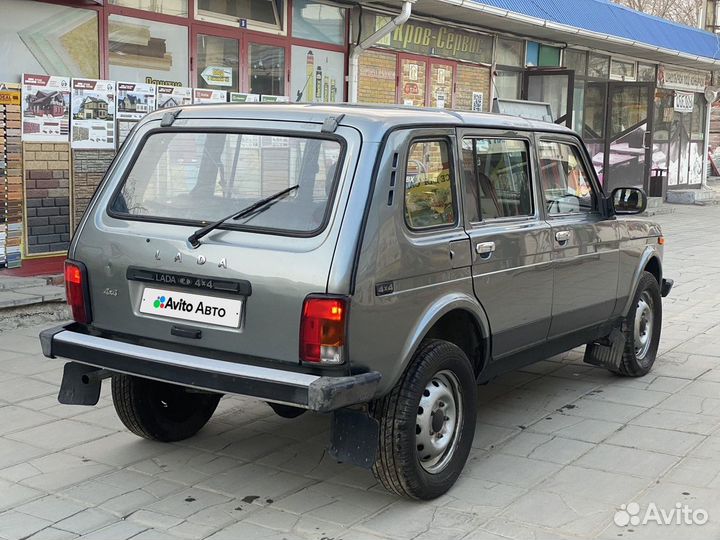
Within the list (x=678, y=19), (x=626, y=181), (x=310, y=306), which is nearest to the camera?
(x=310, y=306)

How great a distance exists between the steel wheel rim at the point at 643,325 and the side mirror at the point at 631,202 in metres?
0.76

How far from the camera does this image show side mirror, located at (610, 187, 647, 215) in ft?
20.2

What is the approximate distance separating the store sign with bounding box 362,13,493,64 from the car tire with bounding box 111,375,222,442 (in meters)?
8.97

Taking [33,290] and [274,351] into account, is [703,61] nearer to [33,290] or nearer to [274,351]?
[33,290]

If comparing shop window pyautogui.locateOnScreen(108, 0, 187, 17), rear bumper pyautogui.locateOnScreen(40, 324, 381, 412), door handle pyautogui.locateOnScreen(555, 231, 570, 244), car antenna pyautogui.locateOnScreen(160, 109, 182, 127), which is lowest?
rear bumper pyautogui.locateOnScreen(40, 324, 381, 412)

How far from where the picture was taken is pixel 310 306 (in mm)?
3914

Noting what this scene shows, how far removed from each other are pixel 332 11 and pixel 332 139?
9.13m

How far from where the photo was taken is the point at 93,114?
9492 mm

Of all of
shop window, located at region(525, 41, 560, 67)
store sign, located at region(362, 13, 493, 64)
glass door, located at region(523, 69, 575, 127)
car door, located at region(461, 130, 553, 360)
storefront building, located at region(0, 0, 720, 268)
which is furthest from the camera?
shop window, located at region(525, 41, 560, 67)

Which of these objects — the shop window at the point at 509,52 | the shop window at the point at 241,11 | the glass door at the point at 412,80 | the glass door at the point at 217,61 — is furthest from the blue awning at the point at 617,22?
the glass door at the point at 217,61

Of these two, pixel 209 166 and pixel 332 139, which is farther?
pixel 209 166

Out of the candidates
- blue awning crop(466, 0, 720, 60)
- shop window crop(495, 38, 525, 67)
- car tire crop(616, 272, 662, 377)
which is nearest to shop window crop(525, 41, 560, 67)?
shop window crop(495, 38, 525, 67)

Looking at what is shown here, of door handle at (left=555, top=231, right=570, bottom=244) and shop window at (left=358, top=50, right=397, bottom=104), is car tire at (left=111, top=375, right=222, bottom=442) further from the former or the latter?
shop window at (left=358, top=50, right=397, bottom=104)

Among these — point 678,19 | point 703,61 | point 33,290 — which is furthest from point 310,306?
point 678,19
